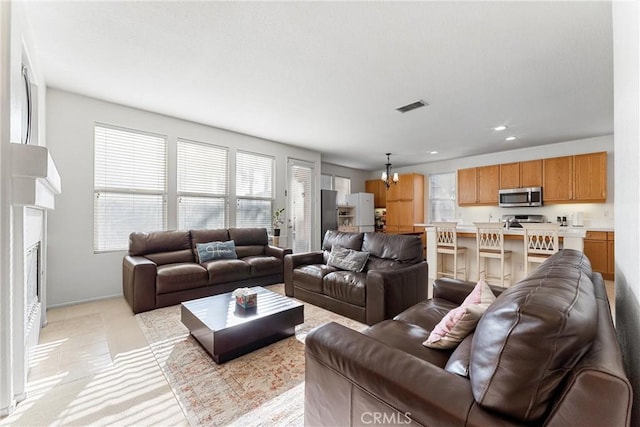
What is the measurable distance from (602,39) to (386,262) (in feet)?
9.13

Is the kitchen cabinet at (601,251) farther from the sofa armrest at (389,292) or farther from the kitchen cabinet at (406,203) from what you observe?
the sofa armrest at (389,292)

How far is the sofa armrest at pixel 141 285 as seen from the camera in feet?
10.1

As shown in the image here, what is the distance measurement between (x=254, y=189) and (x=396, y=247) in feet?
10.2

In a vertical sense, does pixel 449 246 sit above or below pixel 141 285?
above

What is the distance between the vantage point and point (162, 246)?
382 centimetres

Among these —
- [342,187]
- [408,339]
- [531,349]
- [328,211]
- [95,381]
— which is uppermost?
[342,187]

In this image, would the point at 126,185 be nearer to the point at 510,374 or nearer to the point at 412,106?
the point at 412,106

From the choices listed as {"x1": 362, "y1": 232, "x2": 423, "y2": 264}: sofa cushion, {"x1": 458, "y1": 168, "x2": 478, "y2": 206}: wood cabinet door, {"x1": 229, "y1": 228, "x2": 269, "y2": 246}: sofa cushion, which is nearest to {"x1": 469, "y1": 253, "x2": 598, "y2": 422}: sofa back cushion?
{"x1": 362, "y1": 232, "x2": 423, "y2": 264}: sofa cushion

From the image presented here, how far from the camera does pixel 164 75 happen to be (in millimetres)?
2957

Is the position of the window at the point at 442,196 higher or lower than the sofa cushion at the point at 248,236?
higher

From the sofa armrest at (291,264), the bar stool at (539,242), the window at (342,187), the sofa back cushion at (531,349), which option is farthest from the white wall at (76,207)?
the bar stool at (539,242)

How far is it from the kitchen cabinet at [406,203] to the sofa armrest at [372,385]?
6414mm

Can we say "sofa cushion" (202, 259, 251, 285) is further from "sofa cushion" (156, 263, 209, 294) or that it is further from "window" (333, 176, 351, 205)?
"window" (333, 176, 351, 205)

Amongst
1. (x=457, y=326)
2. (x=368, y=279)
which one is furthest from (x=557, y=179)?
(x=457, y=326)
